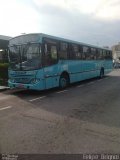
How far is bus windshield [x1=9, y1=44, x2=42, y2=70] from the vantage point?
12.8 m

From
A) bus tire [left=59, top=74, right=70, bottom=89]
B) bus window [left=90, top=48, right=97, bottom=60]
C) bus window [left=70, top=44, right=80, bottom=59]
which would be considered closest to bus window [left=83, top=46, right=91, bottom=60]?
bus window [left=90, top=48, right=97, bottom=60]

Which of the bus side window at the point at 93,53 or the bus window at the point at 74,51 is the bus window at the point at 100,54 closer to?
the bus side window at the point at 93,53

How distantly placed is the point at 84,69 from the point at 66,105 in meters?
8.86

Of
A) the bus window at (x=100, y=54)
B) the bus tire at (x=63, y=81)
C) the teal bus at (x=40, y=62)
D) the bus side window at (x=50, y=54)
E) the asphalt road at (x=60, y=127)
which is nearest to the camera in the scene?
the asphalt road at (x=60, y=127)

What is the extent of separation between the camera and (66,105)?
399 inches

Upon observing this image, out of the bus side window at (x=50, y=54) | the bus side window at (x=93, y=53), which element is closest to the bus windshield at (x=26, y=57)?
the bus side window at (x=50, y=54)

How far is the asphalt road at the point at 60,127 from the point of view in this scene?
17.9ft

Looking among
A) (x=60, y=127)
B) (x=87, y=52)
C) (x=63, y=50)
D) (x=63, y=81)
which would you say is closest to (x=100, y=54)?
(x=87, y=52)

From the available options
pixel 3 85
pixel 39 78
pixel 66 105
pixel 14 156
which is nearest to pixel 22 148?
pixel 14 156

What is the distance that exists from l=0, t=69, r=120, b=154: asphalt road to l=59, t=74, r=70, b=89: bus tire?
4.24 metres

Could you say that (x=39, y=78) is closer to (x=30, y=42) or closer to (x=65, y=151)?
(x=30, y=42)

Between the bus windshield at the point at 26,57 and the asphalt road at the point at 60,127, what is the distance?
2.64 meters

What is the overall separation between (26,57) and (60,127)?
22.2ft

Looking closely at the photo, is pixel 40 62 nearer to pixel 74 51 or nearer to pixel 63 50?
pixel 63 50
